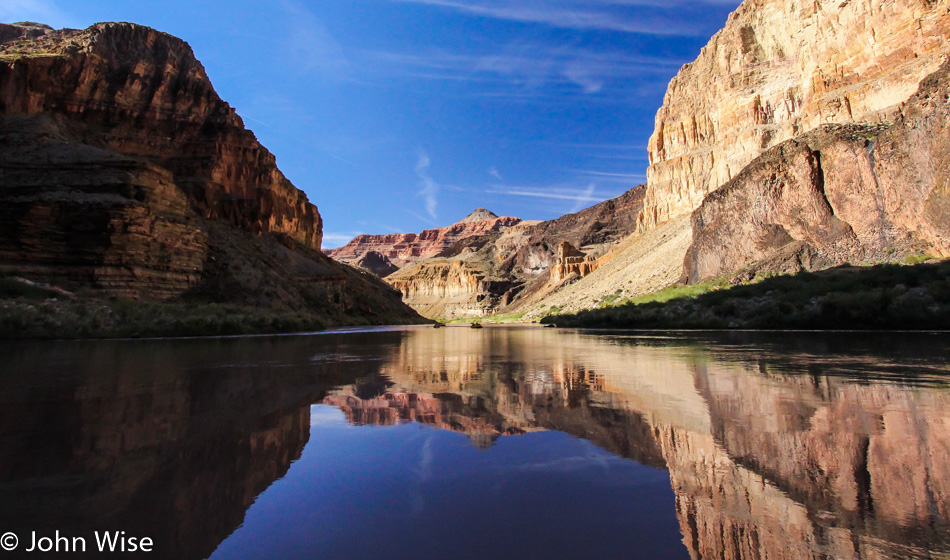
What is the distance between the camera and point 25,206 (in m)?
25.7

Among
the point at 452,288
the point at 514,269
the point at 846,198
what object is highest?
the point at 514,269

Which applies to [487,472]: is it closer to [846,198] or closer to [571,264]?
[846,198]

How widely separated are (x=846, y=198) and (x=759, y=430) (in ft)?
117

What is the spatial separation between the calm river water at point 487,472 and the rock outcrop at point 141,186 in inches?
1028

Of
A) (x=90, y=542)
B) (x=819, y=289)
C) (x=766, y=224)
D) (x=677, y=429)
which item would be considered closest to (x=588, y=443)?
(x=677, y=429)

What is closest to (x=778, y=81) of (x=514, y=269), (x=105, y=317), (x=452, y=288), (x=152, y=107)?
(x=152, y=107)

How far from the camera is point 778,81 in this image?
5812 centimetres

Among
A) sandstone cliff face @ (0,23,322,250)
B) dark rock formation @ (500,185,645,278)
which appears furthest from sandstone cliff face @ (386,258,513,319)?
sandstone cliff face @ (0,23,322,250)

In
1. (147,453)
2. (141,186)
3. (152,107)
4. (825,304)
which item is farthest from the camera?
(152,107)

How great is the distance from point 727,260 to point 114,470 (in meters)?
44.5

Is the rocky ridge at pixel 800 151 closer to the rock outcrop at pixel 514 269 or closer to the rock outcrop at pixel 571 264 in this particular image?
the rock outcrop at pixel 571 264

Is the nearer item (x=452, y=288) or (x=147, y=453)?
(x=147, y=453)

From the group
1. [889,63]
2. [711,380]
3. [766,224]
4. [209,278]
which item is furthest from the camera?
[889,63]

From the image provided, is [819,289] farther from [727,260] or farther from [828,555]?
[828,555]
